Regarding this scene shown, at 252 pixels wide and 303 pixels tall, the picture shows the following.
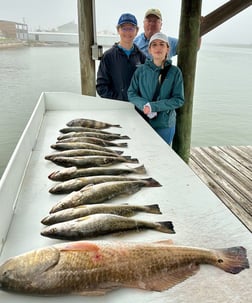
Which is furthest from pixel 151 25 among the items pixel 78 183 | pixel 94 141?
pixel 78 183

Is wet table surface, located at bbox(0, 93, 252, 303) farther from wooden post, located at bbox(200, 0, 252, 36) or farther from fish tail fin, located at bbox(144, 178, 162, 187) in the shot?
wooden post, located at bbox(200, 0, 252, 36)

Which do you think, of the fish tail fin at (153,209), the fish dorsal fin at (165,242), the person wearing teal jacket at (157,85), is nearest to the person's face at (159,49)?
the person wearing teal jacket at (157,85)

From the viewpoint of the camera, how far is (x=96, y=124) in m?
2.91

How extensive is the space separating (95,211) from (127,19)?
8.10ft

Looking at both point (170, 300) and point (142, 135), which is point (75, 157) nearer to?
point (142, 135)

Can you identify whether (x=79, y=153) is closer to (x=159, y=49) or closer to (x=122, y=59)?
(x=159, y=49)

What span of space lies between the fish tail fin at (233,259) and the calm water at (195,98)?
830 cm

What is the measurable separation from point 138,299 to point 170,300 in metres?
0.10

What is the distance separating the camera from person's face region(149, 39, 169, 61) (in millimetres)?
2869

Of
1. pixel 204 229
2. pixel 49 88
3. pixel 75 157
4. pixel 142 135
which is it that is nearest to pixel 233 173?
pixel 142 135

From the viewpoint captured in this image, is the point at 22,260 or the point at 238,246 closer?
the point at 22,260

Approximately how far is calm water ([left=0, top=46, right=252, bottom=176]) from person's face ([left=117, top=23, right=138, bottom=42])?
6436mm

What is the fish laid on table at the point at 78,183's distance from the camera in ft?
5.51

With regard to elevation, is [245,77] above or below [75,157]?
below
